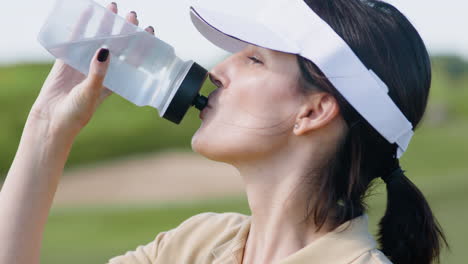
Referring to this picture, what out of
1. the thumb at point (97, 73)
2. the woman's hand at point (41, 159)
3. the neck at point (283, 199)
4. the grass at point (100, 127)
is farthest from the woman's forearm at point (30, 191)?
the grass at point (100, 127)

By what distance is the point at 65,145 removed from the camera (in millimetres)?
2639

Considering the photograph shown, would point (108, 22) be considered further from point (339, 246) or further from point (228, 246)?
point (339, 246)

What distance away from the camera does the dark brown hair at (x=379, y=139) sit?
2.47 metres

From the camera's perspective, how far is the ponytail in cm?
261

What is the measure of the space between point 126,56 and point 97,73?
1.11ft

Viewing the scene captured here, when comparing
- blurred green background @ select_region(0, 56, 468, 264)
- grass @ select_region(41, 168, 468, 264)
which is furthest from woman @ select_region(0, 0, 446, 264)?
grass @ select_region(41, 168, 468, 264)

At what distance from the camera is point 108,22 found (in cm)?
269

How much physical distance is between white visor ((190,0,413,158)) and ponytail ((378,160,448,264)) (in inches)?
4.9

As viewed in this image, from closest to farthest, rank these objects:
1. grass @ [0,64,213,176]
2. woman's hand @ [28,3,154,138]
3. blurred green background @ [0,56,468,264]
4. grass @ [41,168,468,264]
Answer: woman's hand @ [28,3,154,138] < grass @ [41,168,468,264] < blurred green background @ [0,56,468,264] < grass @ [0,64,213,176]

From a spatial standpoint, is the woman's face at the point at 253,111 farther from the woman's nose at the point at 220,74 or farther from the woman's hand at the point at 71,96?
the woman's hand at the point at 71,96

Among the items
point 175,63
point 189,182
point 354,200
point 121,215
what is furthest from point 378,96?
point 189,182

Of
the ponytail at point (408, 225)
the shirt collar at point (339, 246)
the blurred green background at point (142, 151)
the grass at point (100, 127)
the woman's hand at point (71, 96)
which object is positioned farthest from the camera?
the grass at point (100, 127)

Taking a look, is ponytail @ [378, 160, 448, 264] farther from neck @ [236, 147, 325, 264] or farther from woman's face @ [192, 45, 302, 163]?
woman's face @ [192, 45, 302, 163]

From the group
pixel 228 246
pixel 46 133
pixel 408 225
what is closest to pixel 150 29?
pixel 46 133
